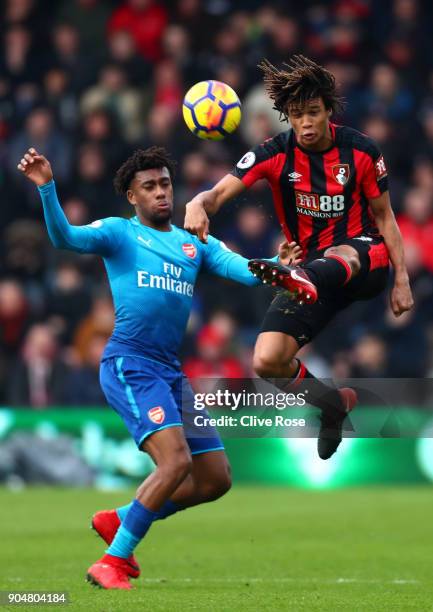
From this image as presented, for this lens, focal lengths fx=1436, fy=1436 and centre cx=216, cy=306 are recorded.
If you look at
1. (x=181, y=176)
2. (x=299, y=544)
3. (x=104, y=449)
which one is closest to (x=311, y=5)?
(x=181, y=176)

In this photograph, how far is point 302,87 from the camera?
7.86 metres

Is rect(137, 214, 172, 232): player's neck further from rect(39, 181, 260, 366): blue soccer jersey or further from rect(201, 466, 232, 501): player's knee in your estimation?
rect(201, 466, 232, 501): player's knee

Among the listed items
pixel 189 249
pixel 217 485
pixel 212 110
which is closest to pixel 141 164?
pixel 189 249

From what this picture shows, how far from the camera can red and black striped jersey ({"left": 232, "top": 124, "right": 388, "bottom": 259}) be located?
805cm

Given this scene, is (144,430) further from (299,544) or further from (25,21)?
(25,21)

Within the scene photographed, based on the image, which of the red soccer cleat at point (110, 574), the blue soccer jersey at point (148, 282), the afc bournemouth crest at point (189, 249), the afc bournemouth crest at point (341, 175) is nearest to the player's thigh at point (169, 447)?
the blue soccer jersey at point (148, 282)

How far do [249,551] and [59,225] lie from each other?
3590mm

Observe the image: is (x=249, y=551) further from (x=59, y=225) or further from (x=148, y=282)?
(x=59, y=225)

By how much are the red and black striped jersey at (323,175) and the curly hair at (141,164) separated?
→ 74 cm

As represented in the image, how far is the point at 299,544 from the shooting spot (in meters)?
11.0

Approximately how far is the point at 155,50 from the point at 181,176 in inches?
86.8

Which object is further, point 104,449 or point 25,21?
point 25,21

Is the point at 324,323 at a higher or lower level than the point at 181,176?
lower

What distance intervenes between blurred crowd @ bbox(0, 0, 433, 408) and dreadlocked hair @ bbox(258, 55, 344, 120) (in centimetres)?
601
